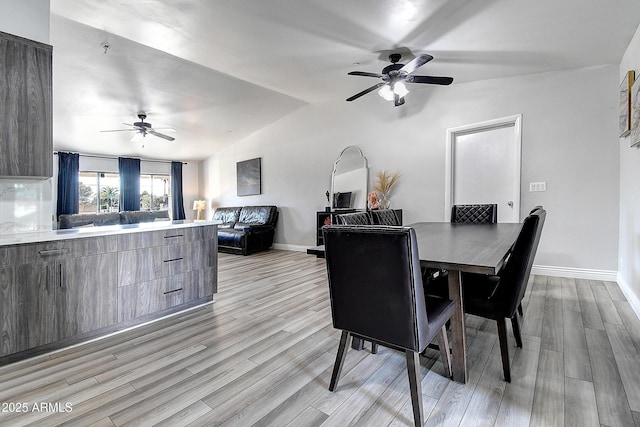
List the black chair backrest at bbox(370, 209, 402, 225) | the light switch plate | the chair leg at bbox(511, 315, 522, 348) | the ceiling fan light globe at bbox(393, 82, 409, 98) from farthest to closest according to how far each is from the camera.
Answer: the light switch plate < the ceiling fan light globe at bbox(393, 82, 409, 98) < the black chair backrest at bbox(370, 209, 402, 225) < the chair leg at bbox(511, 315, 522, 348)

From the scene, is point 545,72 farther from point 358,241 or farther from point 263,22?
point 358,241

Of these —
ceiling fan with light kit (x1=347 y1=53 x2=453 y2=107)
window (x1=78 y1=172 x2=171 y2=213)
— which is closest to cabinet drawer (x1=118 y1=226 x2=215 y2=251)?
ceiling fan with light kit (x1=347 y1=53 x2=453 y2=107)

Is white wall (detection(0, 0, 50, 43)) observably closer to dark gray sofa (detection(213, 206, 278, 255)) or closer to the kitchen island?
the kitchen island

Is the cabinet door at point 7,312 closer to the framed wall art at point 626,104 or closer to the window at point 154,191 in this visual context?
the framed wall art at point 626,104

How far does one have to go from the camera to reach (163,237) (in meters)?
2.65

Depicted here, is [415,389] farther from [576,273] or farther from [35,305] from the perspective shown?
[576,273]

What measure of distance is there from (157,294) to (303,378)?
5.33 ft

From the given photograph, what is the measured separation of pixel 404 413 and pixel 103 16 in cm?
411

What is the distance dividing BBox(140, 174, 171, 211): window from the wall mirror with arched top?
18.2 feet

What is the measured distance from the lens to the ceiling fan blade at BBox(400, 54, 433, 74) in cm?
265

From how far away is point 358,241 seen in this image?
4.38 ft

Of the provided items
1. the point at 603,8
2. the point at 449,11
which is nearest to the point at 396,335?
the point at 449,11

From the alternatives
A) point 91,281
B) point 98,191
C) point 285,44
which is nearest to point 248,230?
point 285,44

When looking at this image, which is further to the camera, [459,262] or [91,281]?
[91,281]
